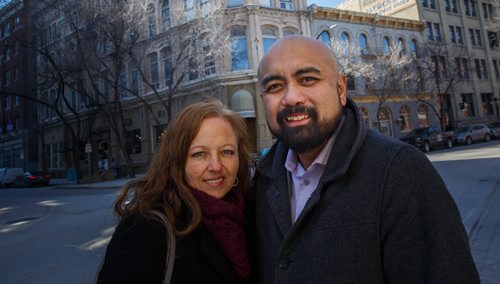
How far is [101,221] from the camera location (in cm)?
834

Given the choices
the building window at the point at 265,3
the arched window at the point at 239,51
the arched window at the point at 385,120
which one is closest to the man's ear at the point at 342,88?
the arched window at the point at 239,51

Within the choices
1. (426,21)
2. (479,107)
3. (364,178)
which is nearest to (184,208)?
(364,178)

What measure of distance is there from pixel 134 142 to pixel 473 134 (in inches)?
1196

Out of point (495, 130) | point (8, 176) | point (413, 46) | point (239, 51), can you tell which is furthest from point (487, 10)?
point (8, 176)

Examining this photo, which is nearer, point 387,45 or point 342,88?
point 342,88

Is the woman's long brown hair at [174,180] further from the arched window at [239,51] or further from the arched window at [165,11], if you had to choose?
the arched window at [165,11]

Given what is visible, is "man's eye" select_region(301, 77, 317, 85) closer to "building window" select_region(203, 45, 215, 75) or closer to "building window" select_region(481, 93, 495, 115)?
"building window" select_region(203, 45, 215, 75)

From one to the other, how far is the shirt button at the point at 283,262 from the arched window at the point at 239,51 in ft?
79.4

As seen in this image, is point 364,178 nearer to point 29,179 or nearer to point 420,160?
point 420,160

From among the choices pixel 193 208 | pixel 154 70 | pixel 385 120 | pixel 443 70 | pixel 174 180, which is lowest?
pixel 193 208

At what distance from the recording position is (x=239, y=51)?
2486 cm

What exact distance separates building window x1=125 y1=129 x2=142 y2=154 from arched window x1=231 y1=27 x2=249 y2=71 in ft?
36.8

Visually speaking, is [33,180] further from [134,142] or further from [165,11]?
[165,11]

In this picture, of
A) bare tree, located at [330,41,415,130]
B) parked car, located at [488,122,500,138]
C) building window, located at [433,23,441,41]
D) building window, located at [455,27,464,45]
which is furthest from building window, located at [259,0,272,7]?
building window, located at [455,27,464,45]
